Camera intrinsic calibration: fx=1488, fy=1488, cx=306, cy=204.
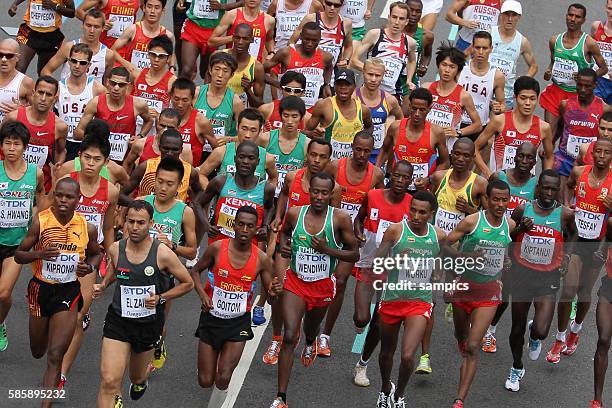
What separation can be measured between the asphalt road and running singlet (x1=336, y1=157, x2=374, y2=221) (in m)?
1.33

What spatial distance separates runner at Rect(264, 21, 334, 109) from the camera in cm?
1712

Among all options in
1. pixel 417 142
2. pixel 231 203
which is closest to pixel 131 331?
pixel 231 203

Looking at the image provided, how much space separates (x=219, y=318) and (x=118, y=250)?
1.11 metres

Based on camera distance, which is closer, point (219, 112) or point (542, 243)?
point (542, 243)

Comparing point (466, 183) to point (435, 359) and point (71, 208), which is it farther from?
point (71, 208)

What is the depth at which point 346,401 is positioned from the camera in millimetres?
13750

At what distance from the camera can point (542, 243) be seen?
13.9 m

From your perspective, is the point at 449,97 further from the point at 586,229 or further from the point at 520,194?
the point at 586,229

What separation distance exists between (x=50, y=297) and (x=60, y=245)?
0.47 metres

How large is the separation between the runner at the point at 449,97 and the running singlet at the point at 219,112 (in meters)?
2.23

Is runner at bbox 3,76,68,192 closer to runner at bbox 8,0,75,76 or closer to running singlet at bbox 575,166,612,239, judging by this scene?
runner at bbox 8,0,75,76

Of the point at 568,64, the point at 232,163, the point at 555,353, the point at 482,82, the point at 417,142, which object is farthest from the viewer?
the point at 568,64

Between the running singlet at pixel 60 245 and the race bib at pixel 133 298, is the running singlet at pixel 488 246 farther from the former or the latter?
the running singlet at pixel 60 245

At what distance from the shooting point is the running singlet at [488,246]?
13.7m
